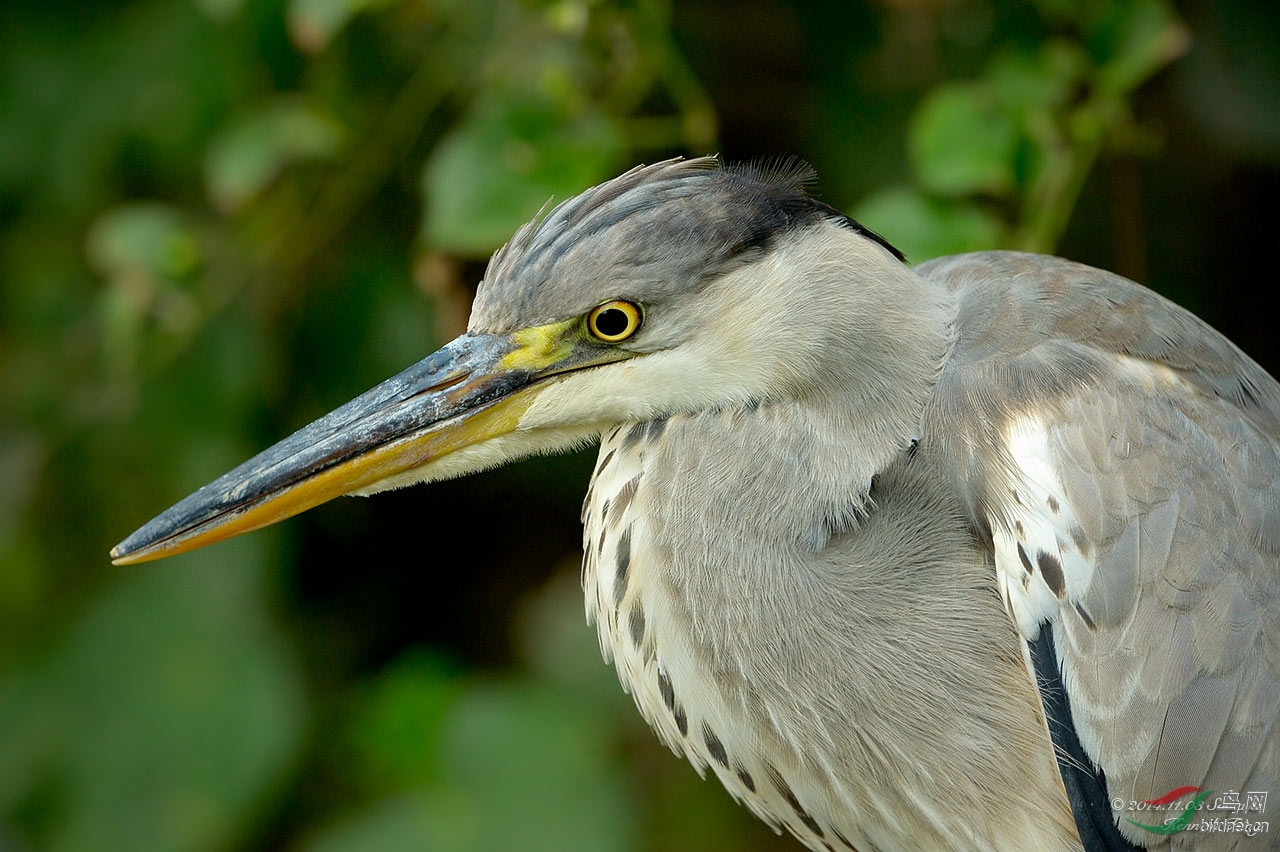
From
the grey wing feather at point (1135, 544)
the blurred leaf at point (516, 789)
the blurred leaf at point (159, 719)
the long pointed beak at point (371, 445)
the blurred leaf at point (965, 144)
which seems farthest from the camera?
the blurred leaf at point (159, 719)

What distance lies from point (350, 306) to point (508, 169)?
617 mm

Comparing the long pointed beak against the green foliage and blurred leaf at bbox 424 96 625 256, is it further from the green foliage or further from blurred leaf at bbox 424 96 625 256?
the green foliage

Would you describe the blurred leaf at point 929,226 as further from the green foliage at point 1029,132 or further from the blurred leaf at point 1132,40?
the blurred leaf at point 1132,40

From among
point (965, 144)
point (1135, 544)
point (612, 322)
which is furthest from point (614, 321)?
point (965, 144)

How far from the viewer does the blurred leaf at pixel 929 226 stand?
1.67 meters

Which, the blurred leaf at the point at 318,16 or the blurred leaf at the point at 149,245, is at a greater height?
the blurred leaf at the point at 318,16

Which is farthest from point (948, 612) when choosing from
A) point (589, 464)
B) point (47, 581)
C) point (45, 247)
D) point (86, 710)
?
point (45, 247)

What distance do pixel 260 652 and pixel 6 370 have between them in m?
0.84

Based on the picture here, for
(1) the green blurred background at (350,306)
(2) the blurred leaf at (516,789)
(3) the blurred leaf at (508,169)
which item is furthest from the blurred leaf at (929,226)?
(2) the blurred leaf at (516,789)

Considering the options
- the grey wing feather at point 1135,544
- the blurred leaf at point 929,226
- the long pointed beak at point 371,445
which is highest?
the long pointed beak at point 371,445

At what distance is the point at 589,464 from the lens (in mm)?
2355

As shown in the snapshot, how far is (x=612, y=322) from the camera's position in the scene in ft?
4.25

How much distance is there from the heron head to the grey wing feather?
20cm

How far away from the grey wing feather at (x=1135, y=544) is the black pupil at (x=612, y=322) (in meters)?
0.35
